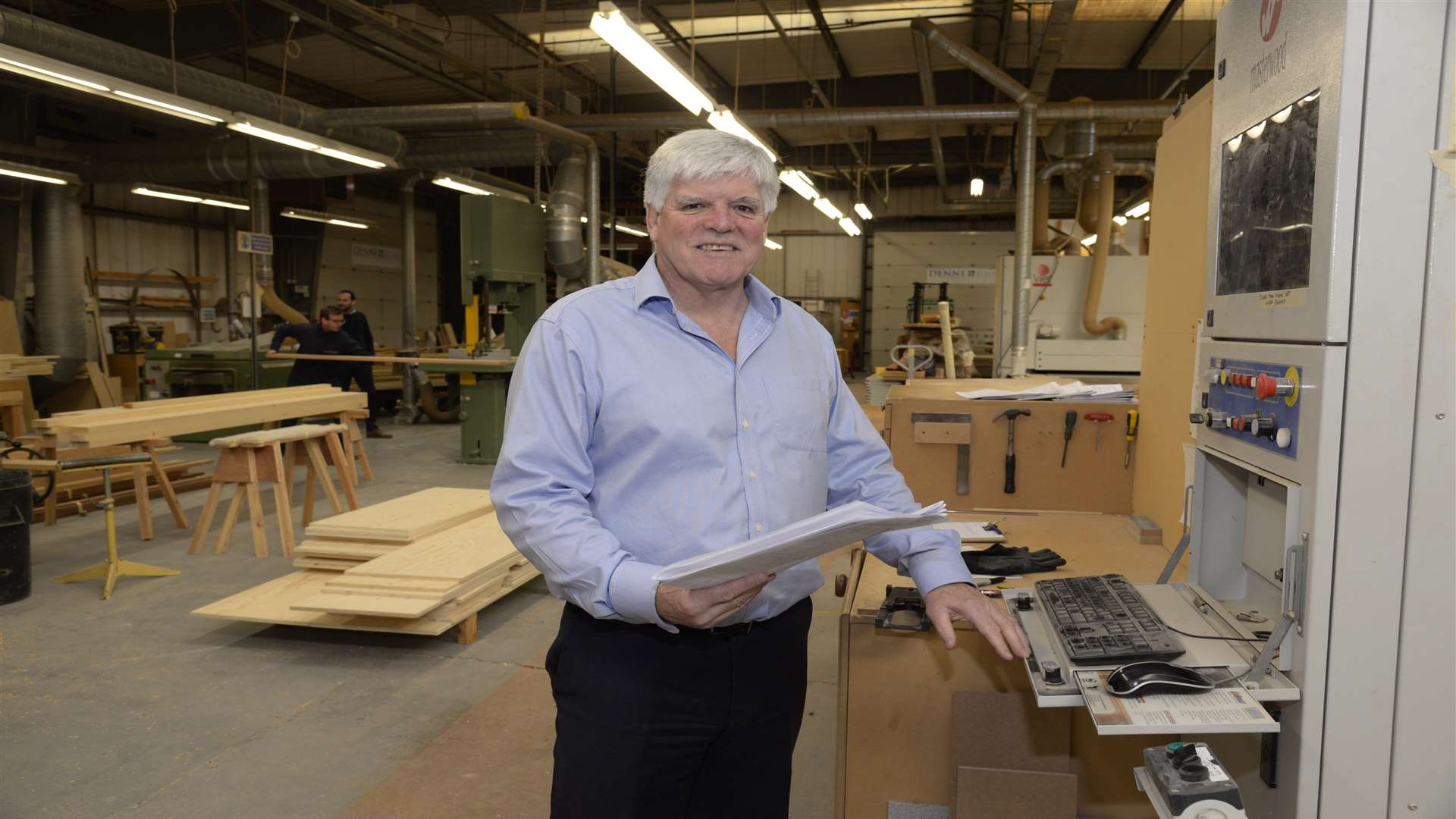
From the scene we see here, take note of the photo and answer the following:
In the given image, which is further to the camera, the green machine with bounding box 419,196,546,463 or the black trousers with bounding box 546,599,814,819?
the green machine with bounding box 419,196,546,463

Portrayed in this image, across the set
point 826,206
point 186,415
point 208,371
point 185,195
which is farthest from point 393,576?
point 185,195

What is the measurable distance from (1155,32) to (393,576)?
7740 mm

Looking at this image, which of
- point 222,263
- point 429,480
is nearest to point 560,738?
point 429,480

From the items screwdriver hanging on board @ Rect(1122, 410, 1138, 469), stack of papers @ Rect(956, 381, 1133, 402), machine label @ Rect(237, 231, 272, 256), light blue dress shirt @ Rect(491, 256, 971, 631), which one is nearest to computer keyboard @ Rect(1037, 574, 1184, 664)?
light blue dress shirt @ Rect(491, 256, 971, 631)

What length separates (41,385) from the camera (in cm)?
886

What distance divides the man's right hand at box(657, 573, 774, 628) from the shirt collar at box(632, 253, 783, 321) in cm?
48

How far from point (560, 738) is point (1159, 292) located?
6.36 feet

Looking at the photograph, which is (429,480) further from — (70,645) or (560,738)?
(560,738)

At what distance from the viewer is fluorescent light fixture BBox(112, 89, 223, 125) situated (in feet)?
16.4

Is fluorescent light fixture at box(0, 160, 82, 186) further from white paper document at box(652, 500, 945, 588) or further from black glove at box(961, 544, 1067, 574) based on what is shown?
white paper document at box(652, 500, 945, 588)

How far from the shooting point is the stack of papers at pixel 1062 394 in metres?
2.89

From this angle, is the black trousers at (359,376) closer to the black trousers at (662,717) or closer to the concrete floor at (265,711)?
the concrete floor at (265,711)

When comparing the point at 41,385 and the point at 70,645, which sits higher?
the point at 41,385

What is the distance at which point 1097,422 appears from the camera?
2801 mm
